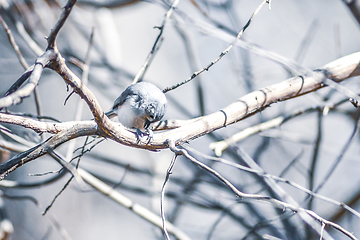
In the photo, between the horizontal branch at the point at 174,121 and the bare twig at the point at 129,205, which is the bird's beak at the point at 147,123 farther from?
the bare twig at the point at 129,205

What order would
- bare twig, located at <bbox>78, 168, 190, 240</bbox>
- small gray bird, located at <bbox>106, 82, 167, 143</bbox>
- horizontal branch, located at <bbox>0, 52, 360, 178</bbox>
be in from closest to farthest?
1. horizontal branch, located at <bbox>0, 52, 360, 178</bbox>
2. small gray bird, located at <bbox>106, 82, 167, 143</bbox>
3. bare twig, located at <bbox>78, 168, 190, 240</bbox>

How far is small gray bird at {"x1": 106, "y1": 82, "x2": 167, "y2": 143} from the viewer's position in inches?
76.0

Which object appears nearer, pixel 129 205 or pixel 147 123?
pixel 147 123

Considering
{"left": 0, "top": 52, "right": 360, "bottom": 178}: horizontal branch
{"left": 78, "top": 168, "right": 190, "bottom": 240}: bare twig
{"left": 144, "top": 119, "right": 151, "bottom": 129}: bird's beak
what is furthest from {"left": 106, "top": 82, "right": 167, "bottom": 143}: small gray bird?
{"left": 78, "top": 168, "right": 190, "bottom": 240}: bare twig

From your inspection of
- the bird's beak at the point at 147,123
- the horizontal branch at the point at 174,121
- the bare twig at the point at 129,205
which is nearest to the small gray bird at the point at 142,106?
the bird's beak at the point at 147,123

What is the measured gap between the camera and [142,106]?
6.48 feet

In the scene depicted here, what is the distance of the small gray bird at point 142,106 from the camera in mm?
1932

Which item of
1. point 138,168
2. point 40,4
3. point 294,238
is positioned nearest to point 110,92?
point 138,168

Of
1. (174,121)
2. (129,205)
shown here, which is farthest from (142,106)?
(129,205)

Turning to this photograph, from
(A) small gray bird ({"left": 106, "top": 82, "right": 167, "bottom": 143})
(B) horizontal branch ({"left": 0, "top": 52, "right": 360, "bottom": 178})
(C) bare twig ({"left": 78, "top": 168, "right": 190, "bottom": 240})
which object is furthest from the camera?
(C) bare twig ({"left": 78, "top": 168, "right": 190, "bottom": 240})

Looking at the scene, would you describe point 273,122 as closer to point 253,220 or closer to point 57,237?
point 253,220

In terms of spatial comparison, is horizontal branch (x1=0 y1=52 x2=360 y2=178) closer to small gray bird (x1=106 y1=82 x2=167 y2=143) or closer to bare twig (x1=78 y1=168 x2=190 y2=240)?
small gray bird (x1=106 y1=82 x2=167 y2=143)

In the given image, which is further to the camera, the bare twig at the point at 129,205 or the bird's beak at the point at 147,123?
the bare twig at the point at 129,205

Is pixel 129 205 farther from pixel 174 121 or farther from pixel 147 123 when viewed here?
pixel 174 121
